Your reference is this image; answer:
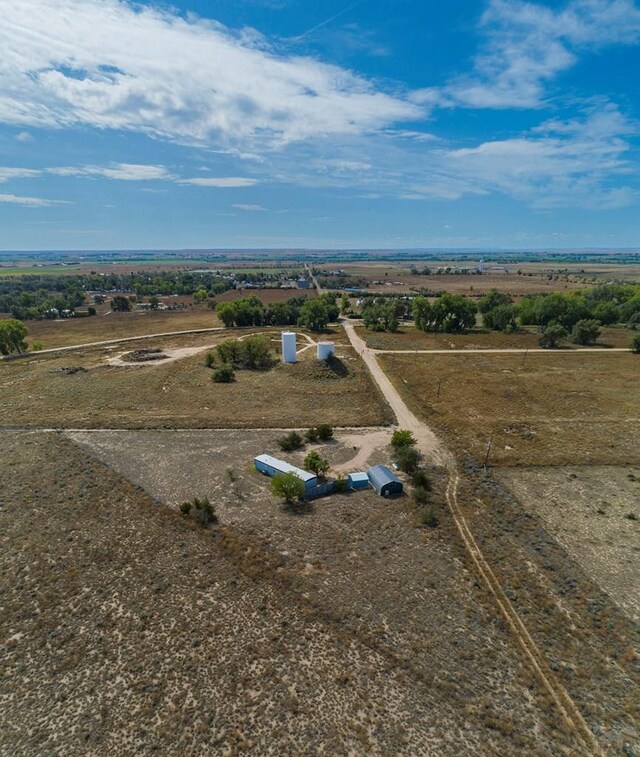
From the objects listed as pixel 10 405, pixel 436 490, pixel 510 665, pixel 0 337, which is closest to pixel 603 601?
pixel 510 665

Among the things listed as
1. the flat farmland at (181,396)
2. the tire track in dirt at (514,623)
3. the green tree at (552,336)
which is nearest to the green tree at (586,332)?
the green tree at (552,336)

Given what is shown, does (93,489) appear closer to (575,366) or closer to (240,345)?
(240,345)

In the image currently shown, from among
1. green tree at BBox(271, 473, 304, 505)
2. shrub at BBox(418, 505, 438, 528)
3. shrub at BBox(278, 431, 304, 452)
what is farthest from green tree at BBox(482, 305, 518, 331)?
green tree at BBox(271, 473, 304, 505)

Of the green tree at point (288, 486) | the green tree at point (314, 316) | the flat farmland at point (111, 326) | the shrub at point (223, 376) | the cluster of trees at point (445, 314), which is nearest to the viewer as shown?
the green tree at point (288, 486)

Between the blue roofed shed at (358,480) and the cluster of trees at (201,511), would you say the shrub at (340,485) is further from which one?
the cluster of trees at (201,511)

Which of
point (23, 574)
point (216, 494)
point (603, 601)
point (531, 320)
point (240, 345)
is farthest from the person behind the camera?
point (531, 320)

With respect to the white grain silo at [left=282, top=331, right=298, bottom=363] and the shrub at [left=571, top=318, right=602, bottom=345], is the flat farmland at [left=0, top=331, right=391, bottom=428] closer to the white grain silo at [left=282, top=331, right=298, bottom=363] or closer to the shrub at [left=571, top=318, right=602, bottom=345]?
the white grain silo at [left=282, top=331, right=298, bottom=363]
